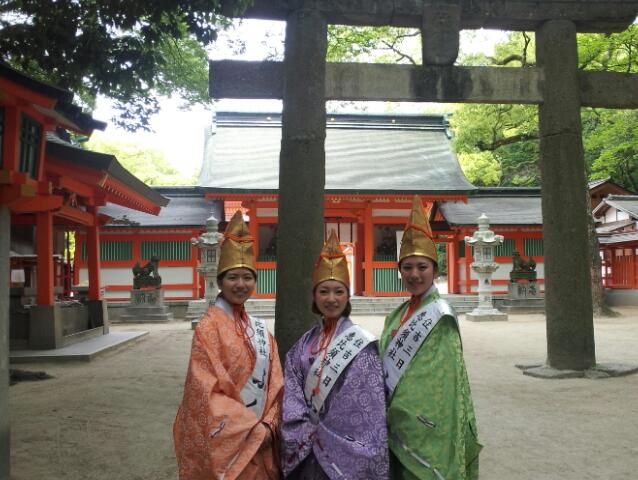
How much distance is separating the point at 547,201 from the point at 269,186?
43.5ft

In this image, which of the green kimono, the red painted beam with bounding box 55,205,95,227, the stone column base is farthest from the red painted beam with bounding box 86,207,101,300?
the green kimono

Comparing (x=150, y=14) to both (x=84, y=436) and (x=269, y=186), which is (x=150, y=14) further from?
(x=269, y=186)

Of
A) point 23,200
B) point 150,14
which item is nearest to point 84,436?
point 23,200

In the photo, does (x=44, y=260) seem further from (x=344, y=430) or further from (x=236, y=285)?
(x=344, y=430)

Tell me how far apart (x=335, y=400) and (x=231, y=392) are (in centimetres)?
53

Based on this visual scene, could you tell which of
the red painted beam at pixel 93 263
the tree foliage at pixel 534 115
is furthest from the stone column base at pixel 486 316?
the red painted beam at pixel 93 263

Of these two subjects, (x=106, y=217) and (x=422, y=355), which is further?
(x=106, y=217)

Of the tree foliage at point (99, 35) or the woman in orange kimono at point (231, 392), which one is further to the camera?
the tree foliage at point (99, 35)

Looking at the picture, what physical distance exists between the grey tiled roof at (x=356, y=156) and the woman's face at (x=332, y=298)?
1656 centimetres

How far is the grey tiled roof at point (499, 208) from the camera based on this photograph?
21.7 m

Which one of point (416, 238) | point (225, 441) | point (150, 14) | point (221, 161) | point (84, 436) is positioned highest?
point (221, 161)

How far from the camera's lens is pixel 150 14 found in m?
6.09

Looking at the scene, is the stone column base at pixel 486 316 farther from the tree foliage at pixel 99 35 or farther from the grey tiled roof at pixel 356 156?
the tree foliage at pixel 99 35

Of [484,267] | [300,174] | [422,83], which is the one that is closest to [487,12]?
[422,83]
